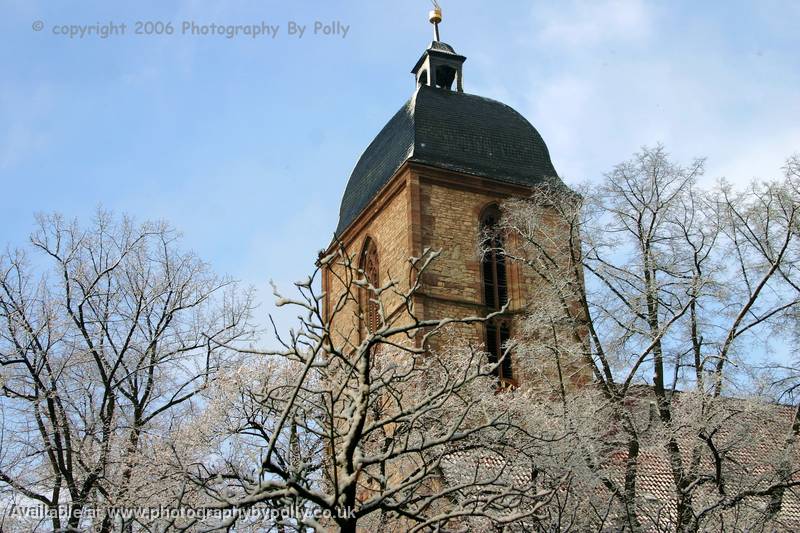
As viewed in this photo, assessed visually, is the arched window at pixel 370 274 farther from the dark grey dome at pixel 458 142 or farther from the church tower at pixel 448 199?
the dark grey dome at pixel 458 142

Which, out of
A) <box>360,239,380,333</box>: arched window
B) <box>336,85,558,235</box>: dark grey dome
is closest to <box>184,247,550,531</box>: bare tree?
<box>360,239,380,333</box>: arched window

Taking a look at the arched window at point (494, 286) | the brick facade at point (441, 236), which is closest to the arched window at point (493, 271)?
the arched window at point (494, 286)

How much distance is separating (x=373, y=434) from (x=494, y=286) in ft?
27.9

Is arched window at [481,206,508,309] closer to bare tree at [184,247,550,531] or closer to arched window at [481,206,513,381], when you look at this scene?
arched window at [481,206,513,381]

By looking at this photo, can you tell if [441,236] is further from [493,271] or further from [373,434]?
[373,434]

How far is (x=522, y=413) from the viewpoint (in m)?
16.3

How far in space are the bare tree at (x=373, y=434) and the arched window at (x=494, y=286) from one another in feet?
3.38

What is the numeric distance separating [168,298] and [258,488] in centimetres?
1064

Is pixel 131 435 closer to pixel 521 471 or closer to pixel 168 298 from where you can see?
pixel 168 298

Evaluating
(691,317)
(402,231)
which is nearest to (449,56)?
(402,231)

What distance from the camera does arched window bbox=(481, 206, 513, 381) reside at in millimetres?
23266

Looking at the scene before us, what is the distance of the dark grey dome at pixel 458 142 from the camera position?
2502cm

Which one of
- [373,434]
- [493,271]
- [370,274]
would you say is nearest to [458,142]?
[493,271]

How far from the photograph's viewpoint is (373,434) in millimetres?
16328
